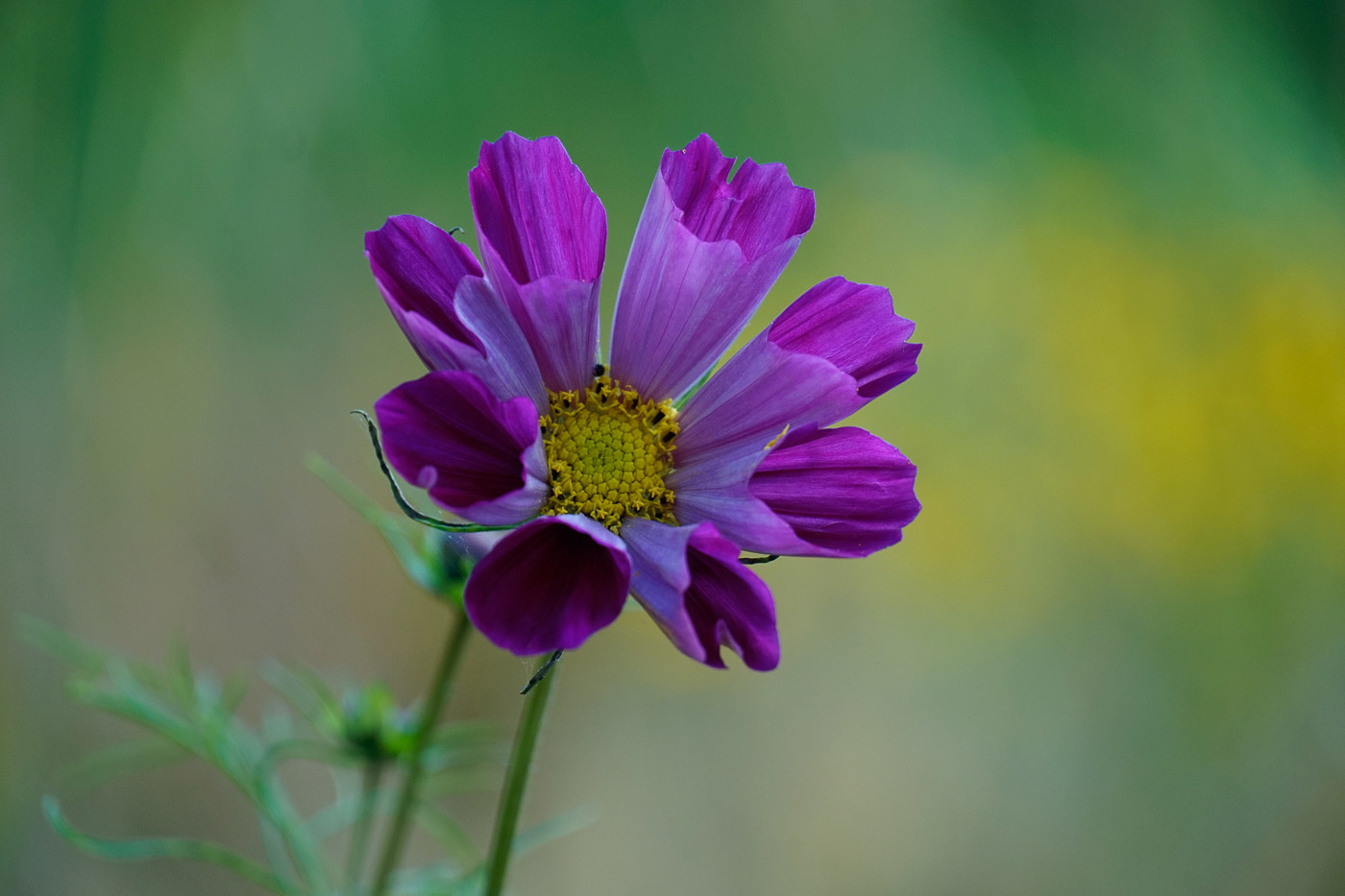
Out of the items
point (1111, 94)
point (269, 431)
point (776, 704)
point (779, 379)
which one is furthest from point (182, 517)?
point (1111, 94)

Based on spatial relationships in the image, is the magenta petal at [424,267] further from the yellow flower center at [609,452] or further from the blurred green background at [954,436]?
the blurred green background at [954,436]

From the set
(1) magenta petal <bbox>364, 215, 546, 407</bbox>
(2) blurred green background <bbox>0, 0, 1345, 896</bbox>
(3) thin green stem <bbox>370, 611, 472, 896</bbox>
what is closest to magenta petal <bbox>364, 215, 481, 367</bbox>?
(1) magenta petal <bbox>364, 215, 546, 407</bbox>

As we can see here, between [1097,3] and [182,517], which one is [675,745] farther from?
[1097,3]

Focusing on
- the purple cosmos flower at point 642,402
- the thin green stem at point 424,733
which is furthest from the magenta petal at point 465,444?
the thin green stem at point 424,733

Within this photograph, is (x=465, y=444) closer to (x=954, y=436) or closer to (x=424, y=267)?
(x=424, y=267)

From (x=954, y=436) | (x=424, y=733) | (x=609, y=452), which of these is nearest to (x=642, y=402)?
(x=609, y=452)

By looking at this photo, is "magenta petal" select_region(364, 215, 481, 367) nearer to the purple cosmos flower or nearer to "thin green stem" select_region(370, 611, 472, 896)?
the purple cosmos flower
